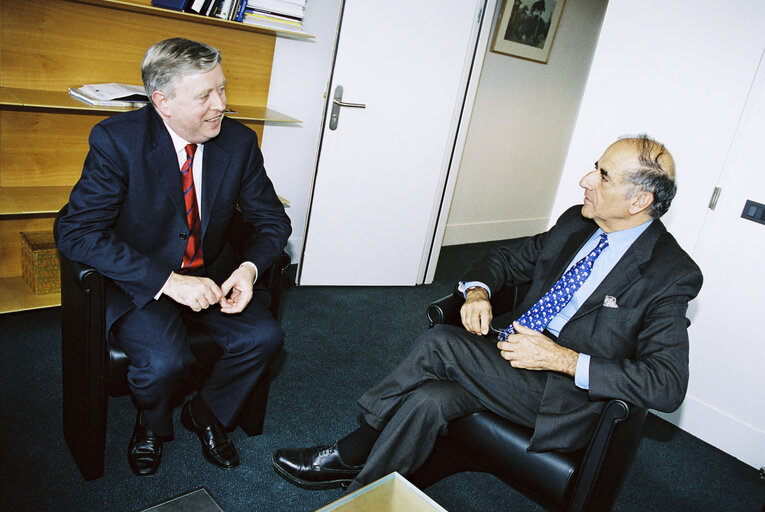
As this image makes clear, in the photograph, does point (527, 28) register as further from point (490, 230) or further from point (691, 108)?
point (691, 108)

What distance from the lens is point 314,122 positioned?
11.0 ft

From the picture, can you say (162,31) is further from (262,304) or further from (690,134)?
(690,134)

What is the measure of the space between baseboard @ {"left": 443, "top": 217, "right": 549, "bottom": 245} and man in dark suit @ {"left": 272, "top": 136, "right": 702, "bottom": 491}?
2.66 m

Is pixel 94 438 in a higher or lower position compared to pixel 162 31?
lower

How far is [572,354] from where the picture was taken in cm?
177

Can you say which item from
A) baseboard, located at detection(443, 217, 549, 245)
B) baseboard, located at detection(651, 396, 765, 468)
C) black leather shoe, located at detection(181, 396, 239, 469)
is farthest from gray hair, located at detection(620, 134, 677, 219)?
baseboard, located at detection(443, 217, 549, 245)

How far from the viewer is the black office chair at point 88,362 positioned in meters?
1.63

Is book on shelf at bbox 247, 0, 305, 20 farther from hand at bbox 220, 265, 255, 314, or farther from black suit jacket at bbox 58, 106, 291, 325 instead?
hand at bbox 220, 265, 255, 314

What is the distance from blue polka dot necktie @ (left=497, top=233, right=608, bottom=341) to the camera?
195cm

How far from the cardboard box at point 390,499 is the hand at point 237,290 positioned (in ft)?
2.52

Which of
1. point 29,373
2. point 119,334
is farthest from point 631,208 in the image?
point 29,373

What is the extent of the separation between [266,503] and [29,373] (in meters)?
1.10

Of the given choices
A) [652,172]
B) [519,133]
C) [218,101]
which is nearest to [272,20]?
[218,101]

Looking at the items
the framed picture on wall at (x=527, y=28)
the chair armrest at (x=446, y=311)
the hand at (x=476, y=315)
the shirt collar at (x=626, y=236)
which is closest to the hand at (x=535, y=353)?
the hand at (x=476, y=315)
